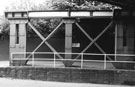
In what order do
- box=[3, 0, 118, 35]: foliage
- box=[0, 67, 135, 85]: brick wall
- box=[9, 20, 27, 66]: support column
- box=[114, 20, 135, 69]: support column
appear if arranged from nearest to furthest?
box=[0, 67, 135, 85]: brick wall < box=[114, 20, 135, 69]: support column < box=[9, 20, 27, 66]: support column < box=[3, 0, 118, 35]: foliage

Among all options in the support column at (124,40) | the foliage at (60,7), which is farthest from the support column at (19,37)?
the support column at (124,40)

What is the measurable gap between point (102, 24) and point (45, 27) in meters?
5.89

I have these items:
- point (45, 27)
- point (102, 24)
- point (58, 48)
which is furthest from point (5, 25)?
point (102, 24)

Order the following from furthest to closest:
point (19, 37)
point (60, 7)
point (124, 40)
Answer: point (60, 7)
point (19, 37)
point (124, 40)

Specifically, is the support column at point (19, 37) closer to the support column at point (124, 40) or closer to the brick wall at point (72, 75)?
the brick wall at point (72, 75)

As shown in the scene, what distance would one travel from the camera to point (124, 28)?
49.0 feet

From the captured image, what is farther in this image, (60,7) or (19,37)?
(60,7)

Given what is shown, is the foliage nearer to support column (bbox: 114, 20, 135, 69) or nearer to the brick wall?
support column (bbox: 114, 20, 135, 69)

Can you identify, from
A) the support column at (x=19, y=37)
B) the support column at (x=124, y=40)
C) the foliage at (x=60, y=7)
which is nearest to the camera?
the support column at (x=124, y=40)

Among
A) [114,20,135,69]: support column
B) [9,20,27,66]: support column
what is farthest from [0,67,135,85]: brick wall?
[9,20,27,66]: support column

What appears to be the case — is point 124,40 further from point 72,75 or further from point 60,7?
point 60,7

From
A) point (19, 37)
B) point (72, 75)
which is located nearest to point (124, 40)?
point (72, 75)

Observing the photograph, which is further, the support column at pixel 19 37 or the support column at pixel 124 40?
the support column at pixel 19 37

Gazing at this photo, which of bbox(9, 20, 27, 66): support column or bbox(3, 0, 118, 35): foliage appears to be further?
bbox(3, 0, 118, 35): foliage
